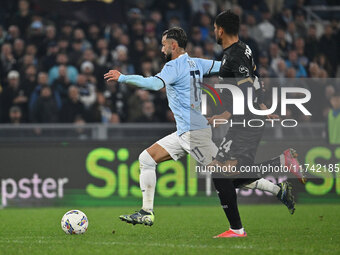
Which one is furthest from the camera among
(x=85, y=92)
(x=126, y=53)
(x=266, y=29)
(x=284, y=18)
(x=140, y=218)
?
(x=284, y=18)

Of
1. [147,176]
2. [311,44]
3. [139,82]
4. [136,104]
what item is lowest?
[147,176]

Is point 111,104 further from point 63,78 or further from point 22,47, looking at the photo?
point 22,47

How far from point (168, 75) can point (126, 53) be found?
322 inches

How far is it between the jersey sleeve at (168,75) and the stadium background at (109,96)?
5626mm

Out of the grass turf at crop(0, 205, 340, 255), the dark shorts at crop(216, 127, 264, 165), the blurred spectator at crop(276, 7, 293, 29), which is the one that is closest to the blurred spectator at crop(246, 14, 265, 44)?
the blurred spectator at crop(276, 7, 293, 29)

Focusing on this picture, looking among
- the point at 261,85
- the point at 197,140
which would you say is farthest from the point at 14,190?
the point at 261,85

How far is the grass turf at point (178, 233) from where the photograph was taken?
6973mm

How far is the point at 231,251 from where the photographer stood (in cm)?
673

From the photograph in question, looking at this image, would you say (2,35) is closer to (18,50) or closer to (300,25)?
(18,50)

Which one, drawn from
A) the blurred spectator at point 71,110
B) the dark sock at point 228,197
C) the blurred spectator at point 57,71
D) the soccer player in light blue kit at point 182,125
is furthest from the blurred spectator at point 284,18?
the dark sock at point 228,197

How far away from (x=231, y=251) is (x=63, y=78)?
888cm

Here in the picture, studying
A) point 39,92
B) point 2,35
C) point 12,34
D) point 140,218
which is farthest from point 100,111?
point 140,218

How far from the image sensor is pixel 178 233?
28.3ft

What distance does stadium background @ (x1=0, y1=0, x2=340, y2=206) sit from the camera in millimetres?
13805
